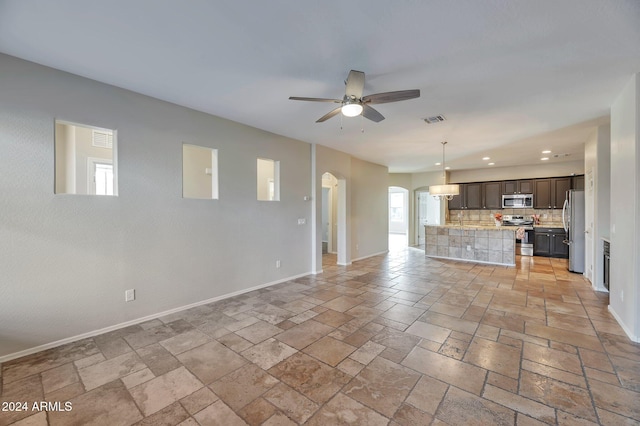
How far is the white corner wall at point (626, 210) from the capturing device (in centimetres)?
275

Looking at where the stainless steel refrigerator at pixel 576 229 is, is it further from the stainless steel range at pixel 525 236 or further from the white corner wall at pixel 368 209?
the white corner wall at pixel 368 209

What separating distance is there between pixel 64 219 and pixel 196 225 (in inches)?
54.1

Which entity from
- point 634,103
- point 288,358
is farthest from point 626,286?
point 288,358

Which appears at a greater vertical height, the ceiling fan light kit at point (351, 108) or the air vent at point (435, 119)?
the air vent at point (435, 119)

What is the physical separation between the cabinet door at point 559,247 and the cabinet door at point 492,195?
5.34 ft

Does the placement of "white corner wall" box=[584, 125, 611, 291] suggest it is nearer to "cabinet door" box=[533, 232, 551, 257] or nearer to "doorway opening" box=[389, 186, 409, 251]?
"cabinet door" box=[533, 232, 551, 257]

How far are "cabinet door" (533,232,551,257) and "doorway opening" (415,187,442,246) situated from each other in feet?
9.86

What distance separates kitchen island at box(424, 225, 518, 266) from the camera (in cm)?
650

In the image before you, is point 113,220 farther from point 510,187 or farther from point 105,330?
point 510,187

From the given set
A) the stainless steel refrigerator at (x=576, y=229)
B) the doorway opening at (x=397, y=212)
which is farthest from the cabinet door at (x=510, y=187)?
the doorway opening at (x=397, y=212)

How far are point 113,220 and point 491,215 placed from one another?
32.3 ft

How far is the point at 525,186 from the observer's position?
322 inches

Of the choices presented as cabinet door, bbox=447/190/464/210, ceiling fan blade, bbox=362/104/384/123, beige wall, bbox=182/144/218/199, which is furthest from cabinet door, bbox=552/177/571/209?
beige wall, bbox=182/144/218/199

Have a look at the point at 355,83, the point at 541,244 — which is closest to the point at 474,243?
the point at 541,244
